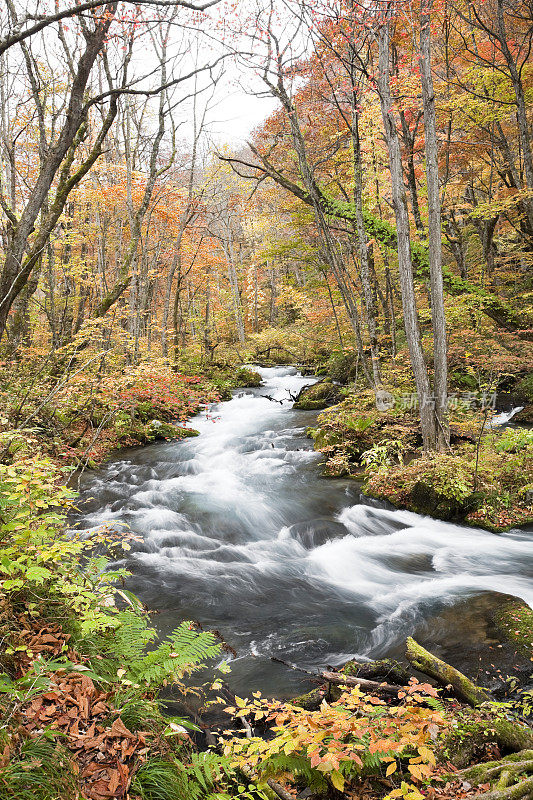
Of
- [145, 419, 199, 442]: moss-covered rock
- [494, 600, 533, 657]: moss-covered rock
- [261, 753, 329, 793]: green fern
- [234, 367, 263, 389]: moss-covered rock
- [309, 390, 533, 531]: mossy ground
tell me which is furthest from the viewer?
[234, 367, 263, 389]: moss-covered rock

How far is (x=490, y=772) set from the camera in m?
2.18

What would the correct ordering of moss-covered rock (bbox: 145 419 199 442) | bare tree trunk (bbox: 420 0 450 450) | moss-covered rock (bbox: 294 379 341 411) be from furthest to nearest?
moss-covered rock (bbox: 294 379 341 411), moss-covered rock (bbox: 145 419 199 442), bare tree trunk (bbox: 420 0 450 450)

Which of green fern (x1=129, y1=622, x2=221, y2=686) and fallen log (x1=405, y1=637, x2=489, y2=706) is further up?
green fern (x1=129, y1=622, x2=221, y2=686)

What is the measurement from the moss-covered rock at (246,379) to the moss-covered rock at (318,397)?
12.5 ft

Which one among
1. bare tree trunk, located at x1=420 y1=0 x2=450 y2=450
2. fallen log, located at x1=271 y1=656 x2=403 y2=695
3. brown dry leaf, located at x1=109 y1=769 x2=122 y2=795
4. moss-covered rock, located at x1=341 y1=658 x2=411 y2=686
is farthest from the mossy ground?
brown dry leaf, located at x1=109 y1=769 x2=122 y2=795

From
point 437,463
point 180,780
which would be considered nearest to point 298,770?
point 180,780

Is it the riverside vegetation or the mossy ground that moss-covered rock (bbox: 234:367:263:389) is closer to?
the riverside vegetation

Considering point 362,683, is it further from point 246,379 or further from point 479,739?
point 246,379

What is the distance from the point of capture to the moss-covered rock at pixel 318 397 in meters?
14.8

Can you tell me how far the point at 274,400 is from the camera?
16422 millimetres

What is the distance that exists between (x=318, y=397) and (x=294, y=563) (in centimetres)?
900

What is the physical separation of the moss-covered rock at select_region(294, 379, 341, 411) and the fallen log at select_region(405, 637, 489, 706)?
11285mm

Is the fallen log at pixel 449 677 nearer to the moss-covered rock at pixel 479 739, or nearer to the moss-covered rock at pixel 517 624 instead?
the moss-covered rock at pixel 479 739

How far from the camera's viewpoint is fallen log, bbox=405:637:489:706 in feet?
10.3
